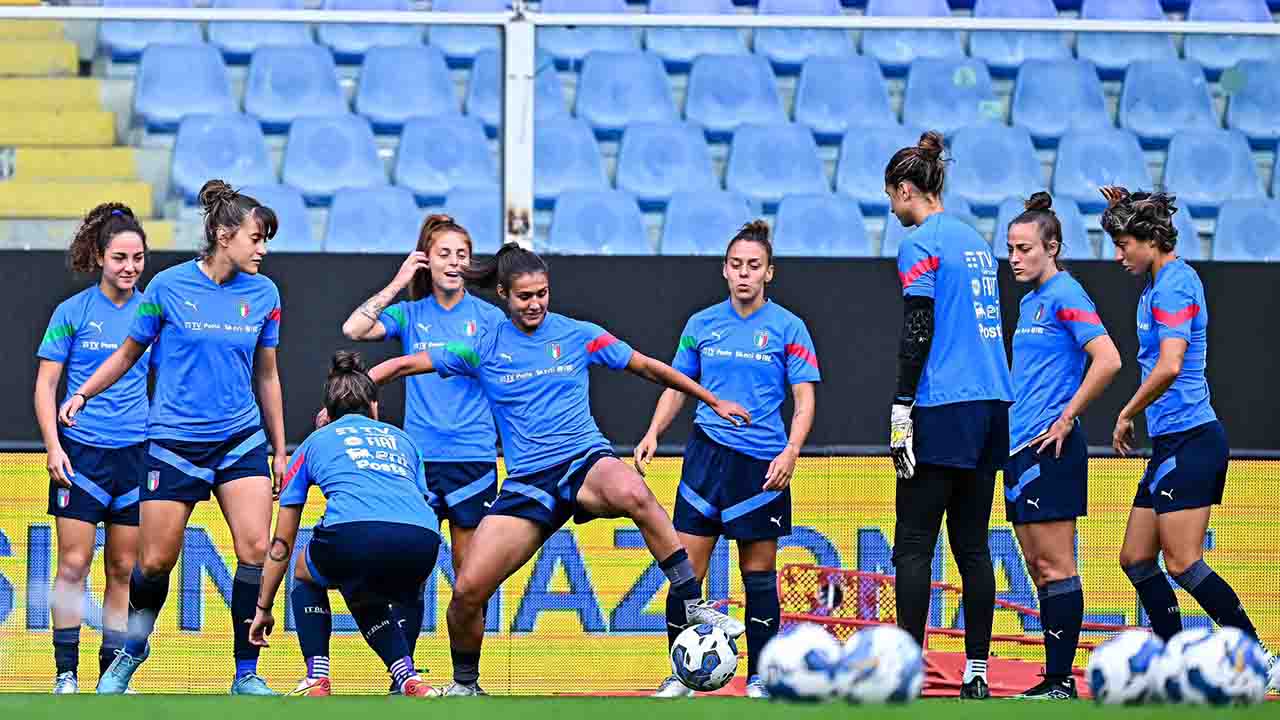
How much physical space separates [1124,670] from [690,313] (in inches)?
165

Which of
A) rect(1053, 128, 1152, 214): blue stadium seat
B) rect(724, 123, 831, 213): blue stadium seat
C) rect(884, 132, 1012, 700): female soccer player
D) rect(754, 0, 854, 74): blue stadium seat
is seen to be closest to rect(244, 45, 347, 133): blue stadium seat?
rect(724, 123, 831, 213): blue stadium seat

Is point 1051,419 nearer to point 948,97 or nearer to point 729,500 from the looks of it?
point 729,500

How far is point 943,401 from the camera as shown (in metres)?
6.21

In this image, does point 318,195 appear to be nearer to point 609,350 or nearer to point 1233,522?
point 609,350

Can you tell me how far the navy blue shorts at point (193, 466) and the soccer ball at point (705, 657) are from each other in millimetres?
1868

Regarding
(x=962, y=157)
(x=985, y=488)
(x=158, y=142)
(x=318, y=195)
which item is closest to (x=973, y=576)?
(x=985, y=488)

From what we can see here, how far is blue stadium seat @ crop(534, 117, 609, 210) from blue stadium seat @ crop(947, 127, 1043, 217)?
1.86m

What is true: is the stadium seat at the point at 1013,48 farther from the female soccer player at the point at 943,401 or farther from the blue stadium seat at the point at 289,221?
the blue stadium seat at the point at 289,221

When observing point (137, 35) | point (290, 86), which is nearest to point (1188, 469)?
point (290, 86)

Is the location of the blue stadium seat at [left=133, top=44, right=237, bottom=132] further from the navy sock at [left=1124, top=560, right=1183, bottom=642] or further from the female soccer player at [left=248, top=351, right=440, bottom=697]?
the navy sock at [left=1124, top=560, right=1183, bottom=642]

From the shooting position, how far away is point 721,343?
23.3 feet

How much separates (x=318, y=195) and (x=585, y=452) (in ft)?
10.4

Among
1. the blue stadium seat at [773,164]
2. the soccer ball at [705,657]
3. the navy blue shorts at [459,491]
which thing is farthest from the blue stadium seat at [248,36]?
the soccer ball at [705,657]

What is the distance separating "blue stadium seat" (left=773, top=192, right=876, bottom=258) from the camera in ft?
29.6
